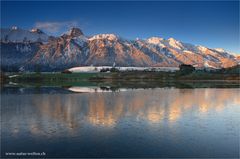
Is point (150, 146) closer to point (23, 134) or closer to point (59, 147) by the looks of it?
point (59, 147)

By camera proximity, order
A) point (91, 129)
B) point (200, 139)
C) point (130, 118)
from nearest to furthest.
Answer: point (200, 139) → point (91, 129) → point (130, 118)

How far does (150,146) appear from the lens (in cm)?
2212

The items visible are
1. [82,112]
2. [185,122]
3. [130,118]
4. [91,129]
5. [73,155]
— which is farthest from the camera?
[82,112]

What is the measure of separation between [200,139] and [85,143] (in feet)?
26.1

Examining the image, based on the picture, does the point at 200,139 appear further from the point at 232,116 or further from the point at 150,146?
the point at 232,116

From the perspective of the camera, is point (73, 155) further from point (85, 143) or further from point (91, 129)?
point (91, 129)

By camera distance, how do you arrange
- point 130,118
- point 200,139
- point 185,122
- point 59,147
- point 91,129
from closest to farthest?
1. point 59,147
2. point 200,139
3. point 91,129
4. point 185,122
5. point 130,118

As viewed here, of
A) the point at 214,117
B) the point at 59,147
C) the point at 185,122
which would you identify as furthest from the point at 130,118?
the point at 59,147

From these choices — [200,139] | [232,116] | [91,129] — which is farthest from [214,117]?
[91,129]

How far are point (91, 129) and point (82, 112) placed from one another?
1024 cm

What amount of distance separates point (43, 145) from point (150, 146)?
22.4ft

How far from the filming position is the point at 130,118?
109 feet

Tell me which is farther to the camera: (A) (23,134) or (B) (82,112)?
(B) (82,112)

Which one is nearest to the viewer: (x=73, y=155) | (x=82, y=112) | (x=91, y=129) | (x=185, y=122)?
(x=73, y=155)
